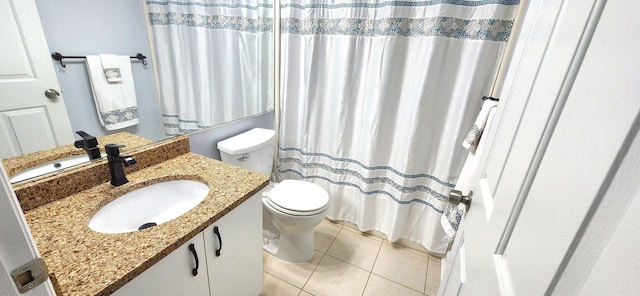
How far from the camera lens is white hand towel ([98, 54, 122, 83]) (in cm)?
95

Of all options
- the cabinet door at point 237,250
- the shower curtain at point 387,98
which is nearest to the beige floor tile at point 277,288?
the cabinet door at point 237,250

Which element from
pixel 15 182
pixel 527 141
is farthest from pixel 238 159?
pixel 527 141

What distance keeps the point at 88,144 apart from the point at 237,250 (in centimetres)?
69

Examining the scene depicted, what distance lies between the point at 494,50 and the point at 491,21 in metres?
0.14

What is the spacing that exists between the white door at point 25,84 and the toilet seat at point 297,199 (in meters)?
0.99

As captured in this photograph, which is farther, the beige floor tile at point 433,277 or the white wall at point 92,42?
the beige floor tile at point 433,277

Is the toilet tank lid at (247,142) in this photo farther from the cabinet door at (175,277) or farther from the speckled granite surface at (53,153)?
the cabinet door at (175,277)

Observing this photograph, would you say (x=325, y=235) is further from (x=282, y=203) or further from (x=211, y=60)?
(x=211, y=60)

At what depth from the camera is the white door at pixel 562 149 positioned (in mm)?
274

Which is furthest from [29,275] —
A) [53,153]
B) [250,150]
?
[250,150]

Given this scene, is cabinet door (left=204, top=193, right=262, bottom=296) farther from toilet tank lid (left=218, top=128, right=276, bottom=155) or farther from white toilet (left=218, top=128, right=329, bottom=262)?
toilet tank lid (left=218, top=128, right=276, bottom=155)

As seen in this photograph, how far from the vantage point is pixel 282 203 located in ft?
4.92

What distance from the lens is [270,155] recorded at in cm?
188

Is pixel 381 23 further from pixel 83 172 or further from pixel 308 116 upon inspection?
pixel 83 172
